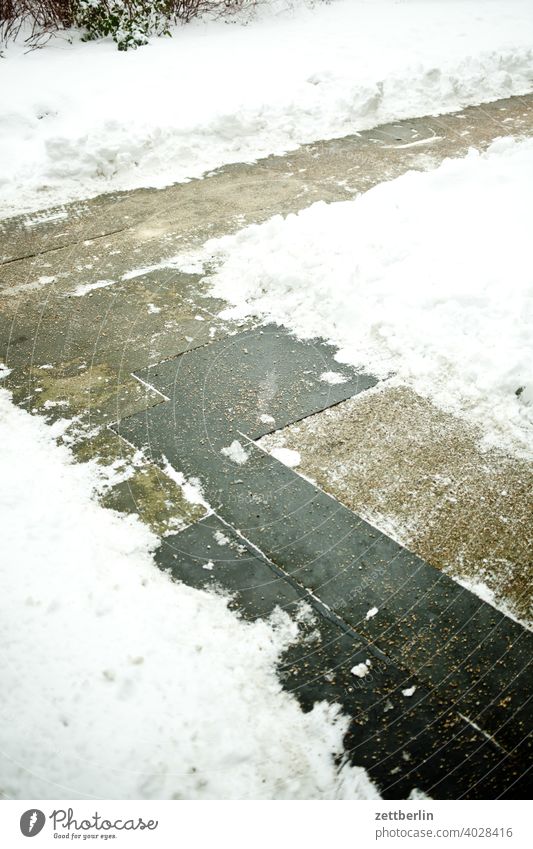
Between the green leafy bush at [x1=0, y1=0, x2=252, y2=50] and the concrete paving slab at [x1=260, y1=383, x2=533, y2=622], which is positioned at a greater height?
the green leafy bush at [x1=0, y1=0, x2=252, y2=50]

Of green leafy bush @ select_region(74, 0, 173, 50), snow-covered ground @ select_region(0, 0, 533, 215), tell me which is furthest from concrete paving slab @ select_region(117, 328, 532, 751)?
green leafy bush @ select_region(74, 0, 173, 50)

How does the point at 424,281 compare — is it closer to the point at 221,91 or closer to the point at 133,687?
the point at 133,687

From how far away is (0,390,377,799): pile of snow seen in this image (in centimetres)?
A: 177

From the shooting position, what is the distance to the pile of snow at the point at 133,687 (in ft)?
5.82

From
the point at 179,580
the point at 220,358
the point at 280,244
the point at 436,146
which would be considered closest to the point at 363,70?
the point at 436,146

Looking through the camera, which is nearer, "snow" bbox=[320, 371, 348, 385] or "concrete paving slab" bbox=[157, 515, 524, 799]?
"concrete paving slab" bbox=[157, 515, 524, 799]

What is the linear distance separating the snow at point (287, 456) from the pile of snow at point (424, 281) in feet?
2.53

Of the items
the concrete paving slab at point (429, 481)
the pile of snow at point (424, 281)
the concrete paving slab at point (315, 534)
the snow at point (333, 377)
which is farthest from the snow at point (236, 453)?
the pile of snow at point (424, 281)

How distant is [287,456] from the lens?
284cm

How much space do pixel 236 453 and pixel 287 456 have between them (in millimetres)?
226

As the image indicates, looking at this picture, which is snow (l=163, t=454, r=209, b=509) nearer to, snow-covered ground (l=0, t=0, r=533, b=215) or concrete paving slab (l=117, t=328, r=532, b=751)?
concrete paving slab (l=117, t=328, r=532, b=751)

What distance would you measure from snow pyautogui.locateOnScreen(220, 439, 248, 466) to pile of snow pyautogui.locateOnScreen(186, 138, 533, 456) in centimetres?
90

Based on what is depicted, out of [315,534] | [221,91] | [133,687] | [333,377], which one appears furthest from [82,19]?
[133,687]

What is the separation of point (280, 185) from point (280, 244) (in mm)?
1584
